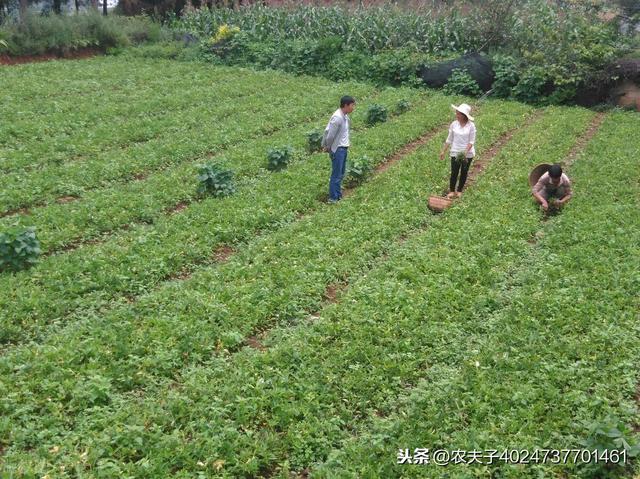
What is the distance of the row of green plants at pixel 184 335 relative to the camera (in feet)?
18.0

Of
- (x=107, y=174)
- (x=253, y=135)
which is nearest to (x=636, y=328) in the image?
(x=107, y=174)

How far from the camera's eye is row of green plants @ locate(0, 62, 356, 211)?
11.8 m

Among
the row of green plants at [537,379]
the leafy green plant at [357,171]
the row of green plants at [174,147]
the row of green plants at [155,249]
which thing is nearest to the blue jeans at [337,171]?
the row of green plants at [155,249]

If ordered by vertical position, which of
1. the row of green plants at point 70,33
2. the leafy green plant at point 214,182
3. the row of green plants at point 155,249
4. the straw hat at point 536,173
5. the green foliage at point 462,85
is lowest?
the row of green plants at point 155,249

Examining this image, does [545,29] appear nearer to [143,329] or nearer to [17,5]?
[143,329]

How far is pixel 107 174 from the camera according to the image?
12859mm

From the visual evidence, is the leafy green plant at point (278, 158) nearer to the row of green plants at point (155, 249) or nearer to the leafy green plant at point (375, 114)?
the row of green plants at point (155, 249)

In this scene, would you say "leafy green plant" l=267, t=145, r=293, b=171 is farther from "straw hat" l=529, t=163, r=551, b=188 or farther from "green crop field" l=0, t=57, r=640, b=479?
"straw hat" l=529, t=163, r=551, b=188

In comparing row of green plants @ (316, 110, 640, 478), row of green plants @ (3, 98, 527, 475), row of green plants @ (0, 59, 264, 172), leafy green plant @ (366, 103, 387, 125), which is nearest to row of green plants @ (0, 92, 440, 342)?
row of green plants @ (3, 98, 527, 475)

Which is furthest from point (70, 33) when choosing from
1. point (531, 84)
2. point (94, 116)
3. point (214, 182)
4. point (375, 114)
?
point (531, 84)

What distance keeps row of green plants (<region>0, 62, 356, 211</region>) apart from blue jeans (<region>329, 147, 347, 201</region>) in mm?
4540

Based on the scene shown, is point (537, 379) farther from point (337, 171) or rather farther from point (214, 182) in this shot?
point (214, 182)

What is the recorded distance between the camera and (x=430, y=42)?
26406 mm

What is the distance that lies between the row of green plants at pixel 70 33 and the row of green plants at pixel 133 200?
14956 mm
